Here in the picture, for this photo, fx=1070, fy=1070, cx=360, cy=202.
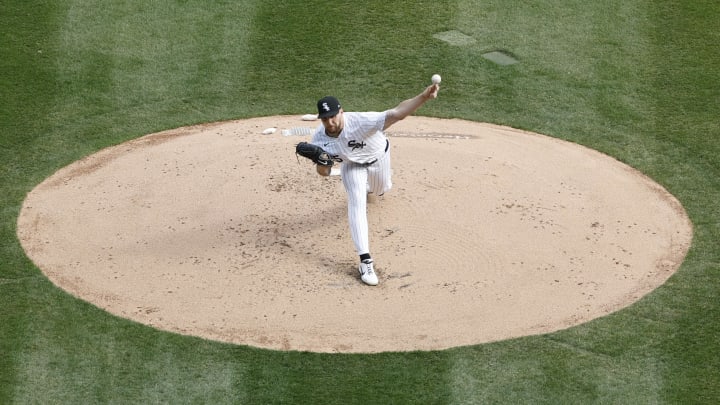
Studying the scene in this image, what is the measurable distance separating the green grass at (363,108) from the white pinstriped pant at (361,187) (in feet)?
5.01

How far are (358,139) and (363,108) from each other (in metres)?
3.69

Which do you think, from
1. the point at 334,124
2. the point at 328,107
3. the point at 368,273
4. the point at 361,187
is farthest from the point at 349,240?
the point at 328,107

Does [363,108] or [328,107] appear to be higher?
[328,107]

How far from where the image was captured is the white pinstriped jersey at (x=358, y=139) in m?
10.6

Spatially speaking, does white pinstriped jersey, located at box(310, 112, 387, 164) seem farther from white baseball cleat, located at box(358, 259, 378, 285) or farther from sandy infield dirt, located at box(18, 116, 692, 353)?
white baseball cleat, located at box(358, 259, 378, 285)

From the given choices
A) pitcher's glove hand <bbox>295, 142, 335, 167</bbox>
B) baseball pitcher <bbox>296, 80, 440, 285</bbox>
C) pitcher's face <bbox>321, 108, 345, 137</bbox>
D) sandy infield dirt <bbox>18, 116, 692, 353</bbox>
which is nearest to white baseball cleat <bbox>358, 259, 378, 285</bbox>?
baseball pitcher <bbox>296, 80, 440, 285</bbox>

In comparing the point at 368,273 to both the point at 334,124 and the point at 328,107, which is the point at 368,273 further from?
the point at 328,107

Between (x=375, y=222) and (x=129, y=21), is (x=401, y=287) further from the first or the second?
(x=129, y=21)

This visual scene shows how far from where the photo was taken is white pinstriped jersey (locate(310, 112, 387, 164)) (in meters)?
10.6

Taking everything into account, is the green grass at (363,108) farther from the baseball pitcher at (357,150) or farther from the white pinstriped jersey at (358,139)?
the white pinstriped jersey at (358,139)

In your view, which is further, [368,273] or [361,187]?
[361,187]

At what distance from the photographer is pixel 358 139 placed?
10.7 m

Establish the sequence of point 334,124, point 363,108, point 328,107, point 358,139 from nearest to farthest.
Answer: point 328,107
point 334,124
point 358,139
point 363,108

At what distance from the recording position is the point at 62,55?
1531 centimetres
